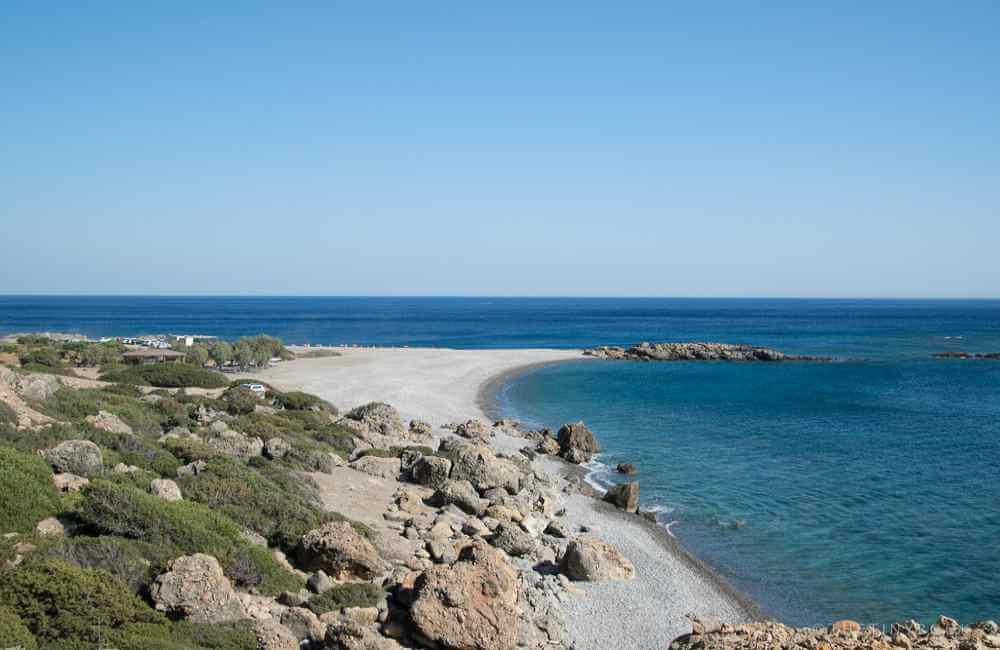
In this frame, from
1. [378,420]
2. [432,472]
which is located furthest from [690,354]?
[432,472]

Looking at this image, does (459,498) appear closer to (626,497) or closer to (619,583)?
(619,583)

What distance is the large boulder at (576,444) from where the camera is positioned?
3378 cm

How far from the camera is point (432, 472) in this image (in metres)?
24.5

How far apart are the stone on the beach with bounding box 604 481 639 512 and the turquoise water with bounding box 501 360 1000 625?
42.2 inches

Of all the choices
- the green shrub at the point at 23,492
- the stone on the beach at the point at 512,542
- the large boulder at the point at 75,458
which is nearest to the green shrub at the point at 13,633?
the green shrub at the point at 23,492

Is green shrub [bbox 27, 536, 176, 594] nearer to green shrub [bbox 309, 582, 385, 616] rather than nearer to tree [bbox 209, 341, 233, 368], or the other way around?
green shrub [bbox 309, 582, 385, 616]

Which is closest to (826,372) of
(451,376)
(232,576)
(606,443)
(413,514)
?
(451,376)

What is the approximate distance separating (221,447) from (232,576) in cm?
961

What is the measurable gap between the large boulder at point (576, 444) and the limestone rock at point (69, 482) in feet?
71.9

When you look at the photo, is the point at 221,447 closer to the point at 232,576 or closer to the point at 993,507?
the point at 232,576

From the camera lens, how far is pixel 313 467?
75.7 feet

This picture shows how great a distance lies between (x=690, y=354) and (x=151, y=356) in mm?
59161

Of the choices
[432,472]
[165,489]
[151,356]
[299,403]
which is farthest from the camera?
[151,356]

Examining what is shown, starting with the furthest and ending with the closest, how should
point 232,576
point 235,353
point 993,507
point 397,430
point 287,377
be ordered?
point 235,353, point 287,377, point 397,430, point 993,507, point 232,576
